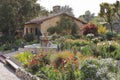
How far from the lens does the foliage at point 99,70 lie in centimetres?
975

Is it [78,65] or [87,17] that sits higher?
[87,17]

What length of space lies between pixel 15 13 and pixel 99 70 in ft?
118

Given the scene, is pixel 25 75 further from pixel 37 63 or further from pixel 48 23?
pixel 48 23

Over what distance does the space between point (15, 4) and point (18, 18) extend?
11.1ft

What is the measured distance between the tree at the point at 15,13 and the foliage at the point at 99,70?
1362 inches

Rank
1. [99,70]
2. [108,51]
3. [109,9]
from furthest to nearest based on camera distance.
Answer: [109,9] < [108,51] < [99,70]

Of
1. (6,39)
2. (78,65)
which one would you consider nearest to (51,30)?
(6,39)

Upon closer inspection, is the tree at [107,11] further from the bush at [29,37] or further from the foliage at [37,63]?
the foliage at [37,63]

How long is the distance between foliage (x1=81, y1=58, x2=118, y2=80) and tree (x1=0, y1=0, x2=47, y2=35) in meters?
34.6

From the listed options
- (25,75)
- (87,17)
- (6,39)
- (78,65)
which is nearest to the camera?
(78,65)

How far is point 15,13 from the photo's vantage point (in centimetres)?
4494

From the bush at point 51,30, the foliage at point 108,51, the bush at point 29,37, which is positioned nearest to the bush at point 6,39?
the bush at point 29,37

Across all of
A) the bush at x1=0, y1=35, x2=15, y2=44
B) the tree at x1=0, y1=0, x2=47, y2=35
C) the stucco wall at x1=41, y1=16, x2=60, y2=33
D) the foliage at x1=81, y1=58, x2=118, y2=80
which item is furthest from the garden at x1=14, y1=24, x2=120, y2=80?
the bush at x1=0, y1=35, x2=15, y2=44

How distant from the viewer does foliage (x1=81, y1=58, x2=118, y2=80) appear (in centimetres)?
975
